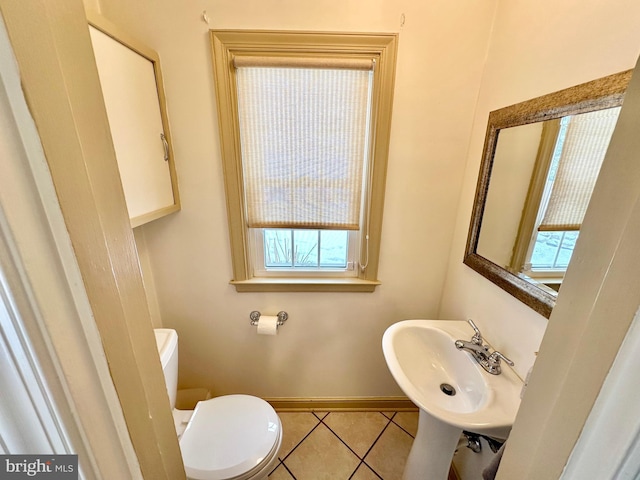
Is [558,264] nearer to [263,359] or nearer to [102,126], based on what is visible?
[102,126]

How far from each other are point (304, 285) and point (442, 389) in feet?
2.53

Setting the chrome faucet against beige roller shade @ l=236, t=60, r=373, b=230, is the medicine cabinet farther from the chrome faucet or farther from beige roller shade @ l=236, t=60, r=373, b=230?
the chrome faucet

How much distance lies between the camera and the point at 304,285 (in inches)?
53.9

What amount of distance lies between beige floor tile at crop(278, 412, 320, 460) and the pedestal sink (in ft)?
2.09

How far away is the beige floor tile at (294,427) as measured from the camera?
1458mm

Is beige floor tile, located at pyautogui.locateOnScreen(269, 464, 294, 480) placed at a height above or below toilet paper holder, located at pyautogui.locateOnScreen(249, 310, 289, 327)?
below

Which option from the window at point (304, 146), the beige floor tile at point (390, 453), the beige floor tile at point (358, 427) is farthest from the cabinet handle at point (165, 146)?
the beige floor tile at point (390, 453)

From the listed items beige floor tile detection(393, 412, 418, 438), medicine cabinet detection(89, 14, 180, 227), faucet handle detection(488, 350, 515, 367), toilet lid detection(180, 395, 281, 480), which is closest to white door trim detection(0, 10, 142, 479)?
medicine cabinet detection(89, 14, 180, 227)

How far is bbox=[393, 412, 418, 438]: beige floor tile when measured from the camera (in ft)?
5.12

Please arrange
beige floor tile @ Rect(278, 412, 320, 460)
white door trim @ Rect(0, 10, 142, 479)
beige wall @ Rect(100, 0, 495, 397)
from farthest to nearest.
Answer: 1. beige floor tile @ Rect(278, 412, 320, 460)
2. beige wall @ Rect(100, 0, 495, 397)
3. white door trim @ Rect(0, 10, 142, 479)

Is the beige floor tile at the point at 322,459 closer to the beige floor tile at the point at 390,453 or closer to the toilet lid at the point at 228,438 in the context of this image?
the beige floor tile at the point at 390,453

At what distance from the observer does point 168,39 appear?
1.05 meters

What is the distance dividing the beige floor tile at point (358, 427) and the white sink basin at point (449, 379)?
719 millimetres

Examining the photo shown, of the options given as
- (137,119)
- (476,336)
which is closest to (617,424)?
(476,336)
